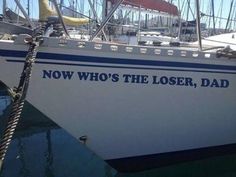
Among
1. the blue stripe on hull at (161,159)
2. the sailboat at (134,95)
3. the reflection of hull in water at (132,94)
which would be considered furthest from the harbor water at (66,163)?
the reflection of hull in water at (132,94)

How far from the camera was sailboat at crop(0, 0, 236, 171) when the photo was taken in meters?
4.95

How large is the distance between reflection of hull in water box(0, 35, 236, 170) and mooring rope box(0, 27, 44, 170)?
0.53 feet

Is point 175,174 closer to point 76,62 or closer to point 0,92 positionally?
point 76,62

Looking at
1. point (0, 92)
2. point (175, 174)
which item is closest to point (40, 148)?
point (175, 174)

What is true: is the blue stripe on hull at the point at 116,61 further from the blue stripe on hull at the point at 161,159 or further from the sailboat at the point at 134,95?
the blue stripe on hull at the point at 161,159

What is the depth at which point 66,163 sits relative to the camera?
261 inches

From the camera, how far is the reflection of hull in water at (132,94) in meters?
4.97

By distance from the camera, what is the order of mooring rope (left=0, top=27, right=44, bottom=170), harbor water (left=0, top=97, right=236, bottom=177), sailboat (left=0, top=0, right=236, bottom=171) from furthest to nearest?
harbor water (left=0, top=97, right=236, bottom=177) < sailboat (left=0, top=0, right=236, bottom=171) < mooring rope (left=0, top=27, right=44, bottom=170)

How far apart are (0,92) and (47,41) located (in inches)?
339

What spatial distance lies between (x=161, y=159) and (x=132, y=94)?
1.17 meters

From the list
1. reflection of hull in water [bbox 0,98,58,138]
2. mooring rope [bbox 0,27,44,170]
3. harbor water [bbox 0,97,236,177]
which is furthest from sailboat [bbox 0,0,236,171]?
reflection of hull in water [bbox 0,98,58,138]

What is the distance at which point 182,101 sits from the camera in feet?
18.3

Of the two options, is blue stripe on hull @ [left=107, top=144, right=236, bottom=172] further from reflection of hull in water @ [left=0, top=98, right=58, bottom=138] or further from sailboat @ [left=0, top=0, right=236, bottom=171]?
reflection of hull in water @ [left=0, top=98, right=58, bottom=138]

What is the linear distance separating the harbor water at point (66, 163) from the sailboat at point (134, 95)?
299 millimetres
